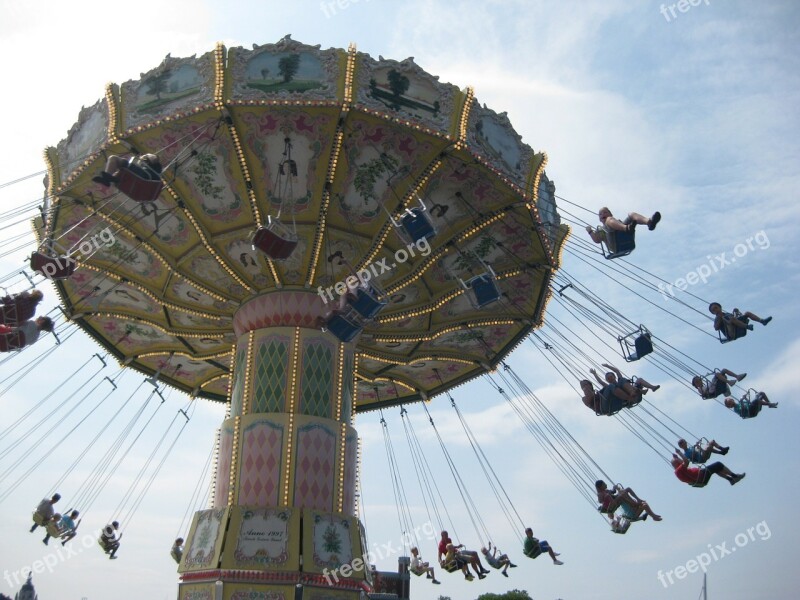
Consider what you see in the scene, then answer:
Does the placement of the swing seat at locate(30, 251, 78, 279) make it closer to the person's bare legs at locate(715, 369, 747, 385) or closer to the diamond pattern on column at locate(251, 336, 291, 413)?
the diamond pattern on column at locate(251, 336, 291, 413)

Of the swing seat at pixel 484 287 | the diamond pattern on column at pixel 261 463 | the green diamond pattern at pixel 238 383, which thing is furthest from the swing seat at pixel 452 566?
the swing seat at pixel 484 287

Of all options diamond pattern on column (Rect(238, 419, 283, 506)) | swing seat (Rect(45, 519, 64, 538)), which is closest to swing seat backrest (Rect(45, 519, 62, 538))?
swing seat (Rect(45, 519, 64, 538))

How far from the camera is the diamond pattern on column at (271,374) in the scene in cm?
1376

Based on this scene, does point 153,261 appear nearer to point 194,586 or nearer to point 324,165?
point 324,165

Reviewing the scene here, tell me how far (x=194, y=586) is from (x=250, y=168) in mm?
7069

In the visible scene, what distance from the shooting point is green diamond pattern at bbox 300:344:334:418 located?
13820 millimetres

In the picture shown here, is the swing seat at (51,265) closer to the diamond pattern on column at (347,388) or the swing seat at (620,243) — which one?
the diamond pattern on column at (347,388)

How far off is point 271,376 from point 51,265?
434 cm

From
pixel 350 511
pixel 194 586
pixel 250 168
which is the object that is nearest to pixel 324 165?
pixel 250 168

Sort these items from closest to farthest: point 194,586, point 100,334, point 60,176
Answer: point 194,586 → point 60,176 → point 100,334

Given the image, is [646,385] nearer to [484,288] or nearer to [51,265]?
[484,288]

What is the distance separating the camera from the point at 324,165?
1284 cm

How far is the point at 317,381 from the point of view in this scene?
46.2 ft

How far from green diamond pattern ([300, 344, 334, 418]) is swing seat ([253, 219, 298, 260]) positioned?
3.34 m
